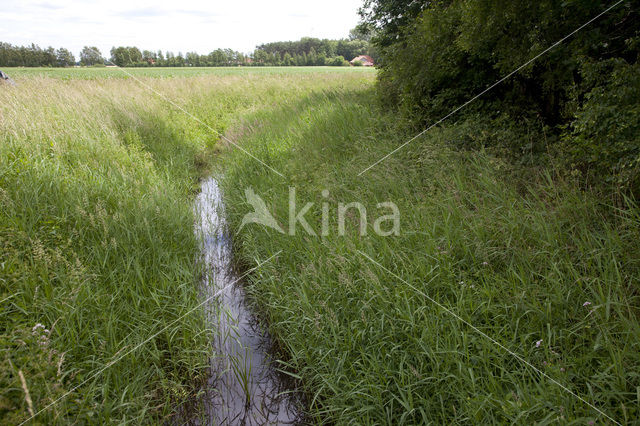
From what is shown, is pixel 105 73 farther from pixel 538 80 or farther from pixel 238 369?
pixel 238 369

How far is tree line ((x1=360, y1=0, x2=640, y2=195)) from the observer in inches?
110

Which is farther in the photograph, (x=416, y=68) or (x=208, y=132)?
(x=208, y=132)

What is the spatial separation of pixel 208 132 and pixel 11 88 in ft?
13.6

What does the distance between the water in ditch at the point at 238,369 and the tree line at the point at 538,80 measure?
3032 mm

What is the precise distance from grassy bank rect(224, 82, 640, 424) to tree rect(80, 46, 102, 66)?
3592 millimetres

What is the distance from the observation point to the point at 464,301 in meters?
2.38

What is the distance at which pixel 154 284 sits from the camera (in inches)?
121

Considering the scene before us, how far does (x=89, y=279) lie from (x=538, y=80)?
18.3 feet

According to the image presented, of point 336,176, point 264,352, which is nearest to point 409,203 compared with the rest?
point 336,176

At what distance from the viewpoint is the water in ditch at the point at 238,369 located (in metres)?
2.44

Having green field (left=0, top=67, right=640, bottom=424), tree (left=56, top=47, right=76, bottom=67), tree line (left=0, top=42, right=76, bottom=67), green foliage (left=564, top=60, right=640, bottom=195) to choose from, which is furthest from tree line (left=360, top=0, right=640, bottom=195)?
tree line (left=0, top=42, right=76, bottom=67)

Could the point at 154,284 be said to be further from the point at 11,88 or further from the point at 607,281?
the point at 11,88

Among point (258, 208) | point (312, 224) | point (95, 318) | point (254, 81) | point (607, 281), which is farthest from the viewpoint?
point (254, 81)

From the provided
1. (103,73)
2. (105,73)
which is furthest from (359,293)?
(103,73)
